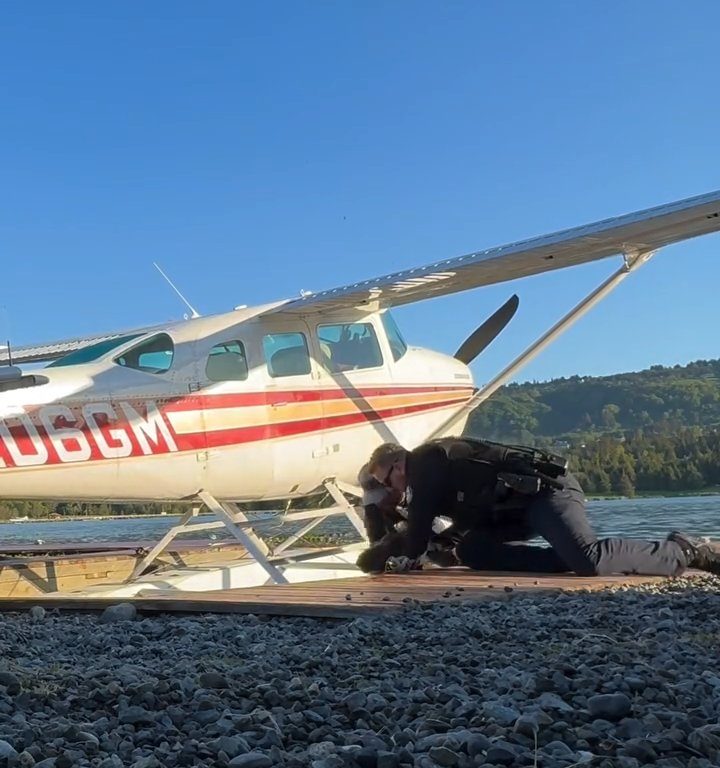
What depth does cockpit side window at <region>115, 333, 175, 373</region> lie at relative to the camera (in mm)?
7578

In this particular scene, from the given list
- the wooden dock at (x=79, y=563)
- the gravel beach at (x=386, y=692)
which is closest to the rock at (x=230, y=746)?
the gravel beach at (x=386, y=692)

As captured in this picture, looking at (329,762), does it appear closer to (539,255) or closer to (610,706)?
(610,706)

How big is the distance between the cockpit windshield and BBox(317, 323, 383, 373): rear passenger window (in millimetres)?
1870

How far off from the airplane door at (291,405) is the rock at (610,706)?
6046mm

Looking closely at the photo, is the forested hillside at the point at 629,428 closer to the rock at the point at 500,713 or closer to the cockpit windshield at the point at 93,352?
the cockpit windshield at the point at 93,352

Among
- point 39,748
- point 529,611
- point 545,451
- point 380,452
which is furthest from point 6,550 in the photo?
point 39,748

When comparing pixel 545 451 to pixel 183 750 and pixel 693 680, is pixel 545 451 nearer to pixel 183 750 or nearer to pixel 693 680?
pixel 693 680

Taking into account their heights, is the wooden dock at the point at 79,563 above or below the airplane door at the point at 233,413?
below

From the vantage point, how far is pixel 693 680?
8.52ft

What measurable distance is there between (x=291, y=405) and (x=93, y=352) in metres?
1.86

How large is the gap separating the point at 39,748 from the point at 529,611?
268 cm

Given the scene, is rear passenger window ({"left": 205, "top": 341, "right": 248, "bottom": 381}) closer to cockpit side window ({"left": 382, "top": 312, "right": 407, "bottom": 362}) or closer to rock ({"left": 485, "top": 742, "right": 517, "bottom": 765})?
cockpit side window ({"left": 382, "top": 312, "right": 407, "bottom": 362})

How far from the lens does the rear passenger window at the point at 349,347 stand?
8.80m

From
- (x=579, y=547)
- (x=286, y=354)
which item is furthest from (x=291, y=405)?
(x=579, y=547)
